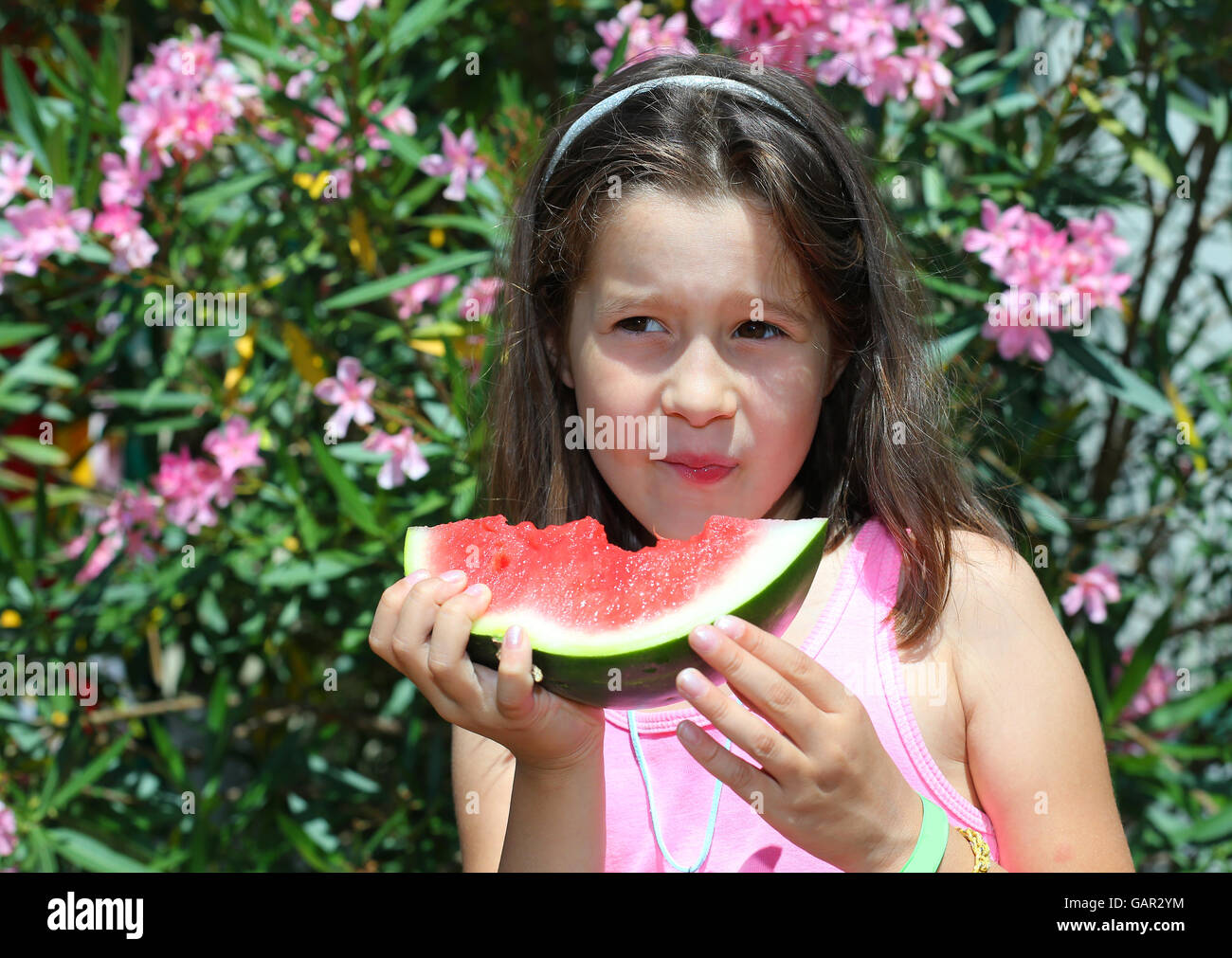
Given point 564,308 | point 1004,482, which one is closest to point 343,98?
point 564,308

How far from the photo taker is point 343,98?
2.07 meters

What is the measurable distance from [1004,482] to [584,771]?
1.20 m

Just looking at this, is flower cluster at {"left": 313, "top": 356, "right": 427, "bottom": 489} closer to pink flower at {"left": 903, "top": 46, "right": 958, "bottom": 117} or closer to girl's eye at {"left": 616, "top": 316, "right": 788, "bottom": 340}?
girl's eye at {"left": 616, "top": 316, "right": 788, "bottom": 340}

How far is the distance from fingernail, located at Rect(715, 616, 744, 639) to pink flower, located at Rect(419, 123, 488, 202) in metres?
1.19

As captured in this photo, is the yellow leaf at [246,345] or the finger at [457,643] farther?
the yellow leaf at [246,345]

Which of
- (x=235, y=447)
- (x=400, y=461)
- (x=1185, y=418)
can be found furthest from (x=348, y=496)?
(x=1185, y=418)

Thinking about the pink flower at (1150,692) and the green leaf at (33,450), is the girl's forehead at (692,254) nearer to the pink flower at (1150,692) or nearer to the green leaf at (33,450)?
the pink flower at (1150,692)

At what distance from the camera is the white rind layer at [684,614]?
3.52 ft

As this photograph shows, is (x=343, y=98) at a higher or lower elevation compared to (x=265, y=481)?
higher

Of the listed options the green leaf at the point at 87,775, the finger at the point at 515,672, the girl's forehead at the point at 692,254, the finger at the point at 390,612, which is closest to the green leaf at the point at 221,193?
→ the green leaf at the point at 87,775

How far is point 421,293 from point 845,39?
853 mm

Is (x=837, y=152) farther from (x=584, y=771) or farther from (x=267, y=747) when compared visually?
(x=267, y=747)

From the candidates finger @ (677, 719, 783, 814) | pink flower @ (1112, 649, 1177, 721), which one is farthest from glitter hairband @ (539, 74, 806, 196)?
pink flower @ (1112, 649, 1177, 721)

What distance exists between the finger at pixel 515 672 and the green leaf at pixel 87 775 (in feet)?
4.63
